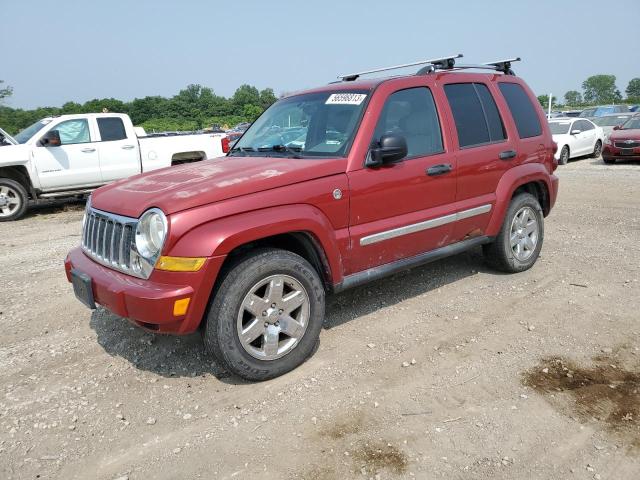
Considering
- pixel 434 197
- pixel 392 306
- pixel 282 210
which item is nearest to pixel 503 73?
pixel 434 197

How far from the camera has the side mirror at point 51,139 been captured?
32.0 feet

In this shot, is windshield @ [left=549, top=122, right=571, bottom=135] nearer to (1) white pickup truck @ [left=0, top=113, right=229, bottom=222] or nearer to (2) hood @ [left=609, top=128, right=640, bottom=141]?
(2) hood @ [left=609, top=128, right=640, bottom=141]

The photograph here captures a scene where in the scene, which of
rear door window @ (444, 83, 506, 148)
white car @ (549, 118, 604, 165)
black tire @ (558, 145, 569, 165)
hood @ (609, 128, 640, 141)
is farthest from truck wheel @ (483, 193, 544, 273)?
black tire @ (558, 145, 569, 165)

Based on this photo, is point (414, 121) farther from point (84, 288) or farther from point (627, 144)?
point (627, 144)

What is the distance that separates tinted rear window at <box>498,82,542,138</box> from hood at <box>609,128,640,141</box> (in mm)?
10848

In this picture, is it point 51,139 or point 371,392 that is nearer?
point 371,392

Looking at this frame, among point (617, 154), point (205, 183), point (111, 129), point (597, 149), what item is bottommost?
point (597, 149)

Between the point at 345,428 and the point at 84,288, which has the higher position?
the point at 84,288

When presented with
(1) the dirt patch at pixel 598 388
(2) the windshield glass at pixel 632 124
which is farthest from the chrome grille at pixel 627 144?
(1) the dirt patch at pixel 598 388

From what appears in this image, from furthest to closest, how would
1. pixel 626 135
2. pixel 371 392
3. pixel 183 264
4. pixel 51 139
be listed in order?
pixel 626 135, pixel 51 139, pixel 371 392, pixel 183 264

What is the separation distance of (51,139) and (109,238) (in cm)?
761

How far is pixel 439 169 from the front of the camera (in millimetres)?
4176

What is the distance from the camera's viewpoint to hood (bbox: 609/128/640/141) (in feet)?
45.8

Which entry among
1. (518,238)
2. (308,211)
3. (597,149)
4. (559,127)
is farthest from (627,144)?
(308,211)
